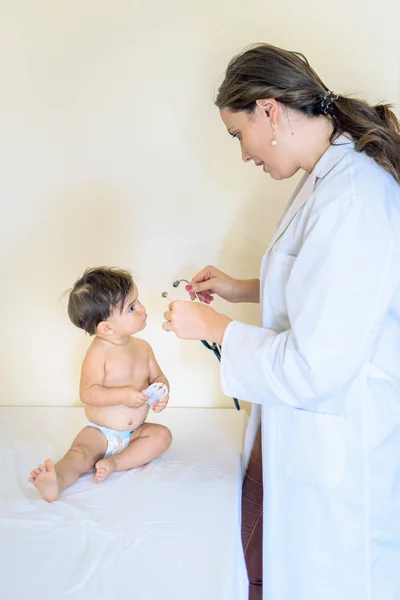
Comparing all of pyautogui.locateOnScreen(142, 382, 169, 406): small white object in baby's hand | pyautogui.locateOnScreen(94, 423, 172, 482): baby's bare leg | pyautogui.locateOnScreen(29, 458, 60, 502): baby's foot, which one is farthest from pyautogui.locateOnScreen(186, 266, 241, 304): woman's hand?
pyautogui.locateOnScreen(29, 458, 60, 502): baby's foot

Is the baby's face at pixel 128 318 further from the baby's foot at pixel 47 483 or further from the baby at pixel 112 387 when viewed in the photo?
the baby's foot at pixel 47 483

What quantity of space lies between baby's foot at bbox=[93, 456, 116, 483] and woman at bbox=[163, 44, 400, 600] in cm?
44

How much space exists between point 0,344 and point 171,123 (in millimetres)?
1024

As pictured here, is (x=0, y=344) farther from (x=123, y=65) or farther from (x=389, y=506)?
(x=389, y=506)

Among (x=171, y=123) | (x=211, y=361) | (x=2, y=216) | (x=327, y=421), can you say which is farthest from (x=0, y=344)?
(x=327, y=421)

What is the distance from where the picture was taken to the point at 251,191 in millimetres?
2053

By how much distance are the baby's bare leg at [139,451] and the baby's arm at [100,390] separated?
0.11 meters

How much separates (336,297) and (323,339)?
0.27 feet

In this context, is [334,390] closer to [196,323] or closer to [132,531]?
[196,323]

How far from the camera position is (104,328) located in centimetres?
167

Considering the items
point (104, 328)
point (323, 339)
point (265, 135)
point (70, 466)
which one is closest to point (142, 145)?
point (104, 328)

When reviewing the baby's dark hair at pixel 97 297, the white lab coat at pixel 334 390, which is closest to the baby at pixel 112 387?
the baby's dark hair at pixel 97 297

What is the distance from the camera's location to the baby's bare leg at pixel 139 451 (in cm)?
155

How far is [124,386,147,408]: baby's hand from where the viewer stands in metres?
1.58
